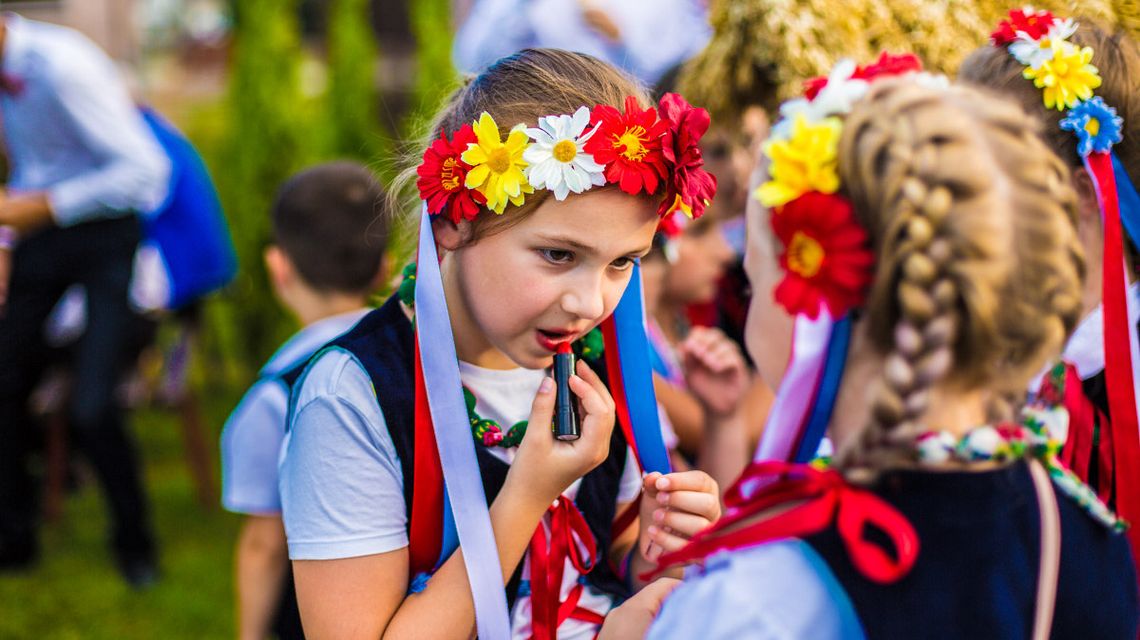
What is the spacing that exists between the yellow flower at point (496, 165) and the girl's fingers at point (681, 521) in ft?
1.78

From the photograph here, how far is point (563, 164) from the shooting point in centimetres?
164

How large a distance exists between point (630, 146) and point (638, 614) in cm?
73

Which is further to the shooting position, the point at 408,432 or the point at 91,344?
the point at 91,344

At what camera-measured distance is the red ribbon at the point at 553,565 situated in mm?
1777

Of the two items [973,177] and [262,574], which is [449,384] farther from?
[262,574]

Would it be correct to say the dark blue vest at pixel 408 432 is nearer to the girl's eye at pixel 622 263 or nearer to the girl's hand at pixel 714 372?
the girl's eye at pixel 622 263

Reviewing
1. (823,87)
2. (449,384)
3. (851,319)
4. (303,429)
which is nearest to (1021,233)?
(851,319)

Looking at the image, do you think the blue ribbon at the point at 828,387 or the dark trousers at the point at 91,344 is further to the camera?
the dark trousers at the point at 91,344

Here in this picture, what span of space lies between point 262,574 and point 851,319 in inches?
70.4

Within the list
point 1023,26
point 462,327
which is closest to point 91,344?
point 462,327

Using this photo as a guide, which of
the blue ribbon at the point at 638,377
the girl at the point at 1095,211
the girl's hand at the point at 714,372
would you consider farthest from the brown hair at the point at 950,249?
the girl's hand at the point at 714,372

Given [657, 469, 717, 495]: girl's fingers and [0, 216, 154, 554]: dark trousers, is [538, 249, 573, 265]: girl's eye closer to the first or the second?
[657, 469, 717, 495]: girl's fingers

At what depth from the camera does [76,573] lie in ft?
14.5

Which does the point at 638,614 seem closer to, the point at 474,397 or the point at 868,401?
the point at 474,397
